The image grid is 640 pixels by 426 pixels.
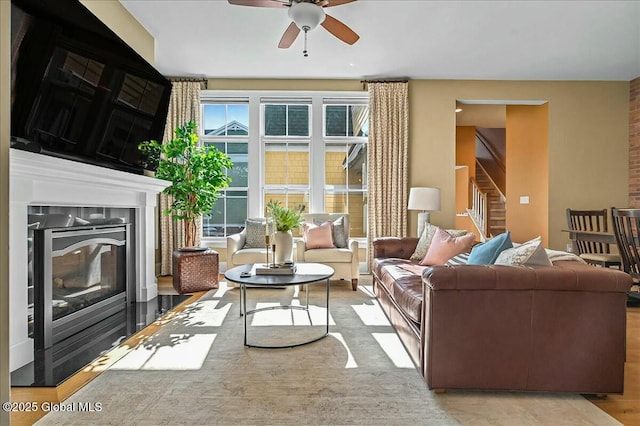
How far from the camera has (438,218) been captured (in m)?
Answer: 5.39

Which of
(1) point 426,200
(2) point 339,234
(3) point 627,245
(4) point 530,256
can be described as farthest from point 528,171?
(4) point 530,256

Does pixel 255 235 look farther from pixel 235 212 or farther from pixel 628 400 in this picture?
pixel 628 400

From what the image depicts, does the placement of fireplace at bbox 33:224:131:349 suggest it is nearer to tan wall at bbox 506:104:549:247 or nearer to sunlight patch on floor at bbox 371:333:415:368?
sunlight patch on floor at bbox 371:333:415:368

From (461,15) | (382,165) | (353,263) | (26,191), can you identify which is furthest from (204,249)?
(461,15)

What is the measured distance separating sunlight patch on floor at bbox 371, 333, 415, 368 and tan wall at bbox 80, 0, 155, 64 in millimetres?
3463

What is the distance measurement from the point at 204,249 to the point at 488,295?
11.0 ft

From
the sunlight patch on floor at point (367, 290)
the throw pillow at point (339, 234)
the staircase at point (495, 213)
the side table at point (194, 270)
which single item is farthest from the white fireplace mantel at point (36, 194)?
the staircase at point (495, 213)

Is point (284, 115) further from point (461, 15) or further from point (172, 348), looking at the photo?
point (172, 348)

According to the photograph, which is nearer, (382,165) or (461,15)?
(461,15)

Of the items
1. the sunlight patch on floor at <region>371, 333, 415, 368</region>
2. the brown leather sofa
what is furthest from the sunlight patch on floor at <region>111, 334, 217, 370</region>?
the brown leather sofa

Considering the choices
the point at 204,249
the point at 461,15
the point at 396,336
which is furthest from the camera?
the point at 204,249

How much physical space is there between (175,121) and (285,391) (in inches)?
173

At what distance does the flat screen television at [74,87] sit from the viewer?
1.96 m

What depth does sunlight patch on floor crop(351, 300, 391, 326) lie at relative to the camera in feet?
10.3
